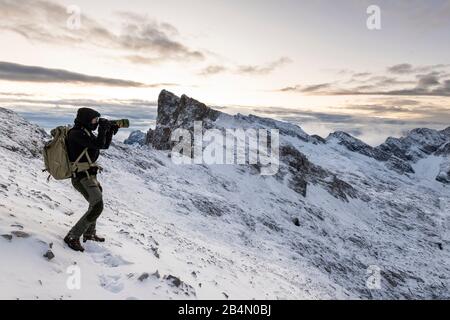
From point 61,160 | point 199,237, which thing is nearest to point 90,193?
point 61,160

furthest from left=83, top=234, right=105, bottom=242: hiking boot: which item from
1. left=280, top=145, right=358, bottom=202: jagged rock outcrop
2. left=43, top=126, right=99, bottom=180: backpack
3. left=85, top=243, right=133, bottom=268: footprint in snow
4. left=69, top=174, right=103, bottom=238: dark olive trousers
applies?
left=280, top=145, right=358, bottom=202: jagged rock outcrop

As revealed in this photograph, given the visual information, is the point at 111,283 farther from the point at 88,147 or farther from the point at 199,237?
the point at 199,237

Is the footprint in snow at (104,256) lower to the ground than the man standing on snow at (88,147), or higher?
lower

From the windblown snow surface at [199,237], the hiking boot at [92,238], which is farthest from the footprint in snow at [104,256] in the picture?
the hiking boot at [92,238]

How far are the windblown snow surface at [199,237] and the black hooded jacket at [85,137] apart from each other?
7.83 feet

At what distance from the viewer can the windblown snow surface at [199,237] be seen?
9.55 metres

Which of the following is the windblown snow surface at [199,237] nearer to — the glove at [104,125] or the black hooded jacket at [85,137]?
the black hooded jacket at [85,137]

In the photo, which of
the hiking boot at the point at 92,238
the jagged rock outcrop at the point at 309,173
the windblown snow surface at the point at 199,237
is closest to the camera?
the windblown snow surface at the point at 199,237

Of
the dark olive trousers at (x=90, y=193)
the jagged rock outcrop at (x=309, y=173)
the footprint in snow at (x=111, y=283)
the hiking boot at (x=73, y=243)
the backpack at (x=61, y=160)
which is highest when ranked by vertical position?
the backpack at (x=61, y=160)

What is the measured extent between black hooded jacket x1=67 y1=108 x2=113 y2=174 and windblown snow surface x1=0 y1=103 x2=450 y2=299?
2386 mm

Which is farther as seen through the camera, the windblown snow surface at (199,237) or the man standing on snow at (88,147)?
the windblown snow surface at (199,237)
